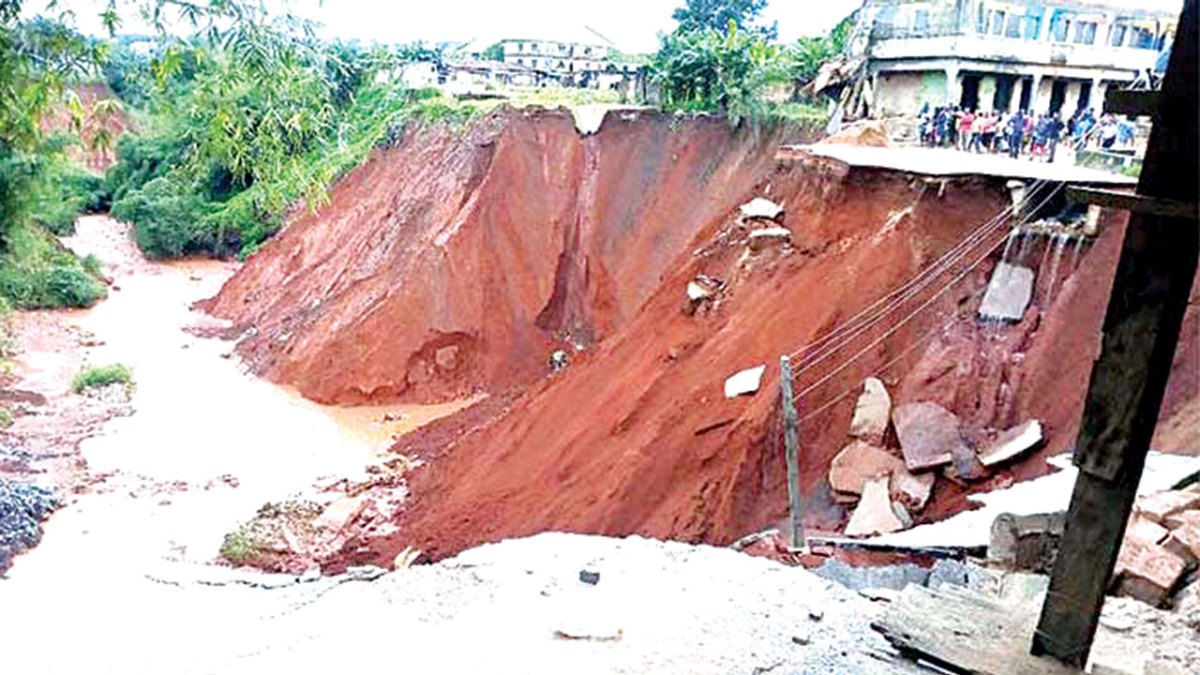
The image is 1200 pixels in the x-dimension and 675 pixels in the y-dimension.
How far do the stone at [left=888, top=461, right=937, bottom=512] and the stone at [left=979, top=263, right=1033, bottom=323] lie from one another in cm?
253

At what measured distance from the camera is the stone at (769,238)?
14.5 meters

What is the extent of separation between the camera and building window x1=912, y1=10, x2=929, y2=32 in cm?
2230

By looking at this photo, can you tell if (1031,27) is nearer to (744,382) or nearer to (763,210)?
(763,210)

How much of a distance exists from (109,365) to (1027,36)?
23.1m

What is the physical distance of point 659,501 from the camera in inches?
462

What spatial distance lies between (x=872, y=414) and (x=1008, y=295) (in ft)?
7.59

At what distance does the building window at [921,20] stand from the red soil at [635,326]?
5.35 m

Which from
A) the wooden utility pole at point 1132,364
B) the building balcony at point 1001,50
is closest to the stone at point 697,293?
the building balcony at point 1001,50

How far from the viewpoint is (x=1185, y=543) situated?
532 cm

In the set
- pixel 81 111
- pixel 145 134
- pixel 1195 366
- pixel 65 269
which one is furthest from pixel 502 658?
pixel 145 134

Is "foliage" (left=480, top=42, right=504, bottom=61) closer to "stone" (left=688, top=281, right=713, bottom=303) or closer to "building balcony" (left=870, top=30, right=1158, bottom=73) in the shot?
"building balcony" (left=870, top=30, right=1158, bottom=73)

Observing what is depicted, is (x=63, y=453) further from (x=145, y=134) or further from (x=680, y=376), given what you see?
(x=145, y=134)

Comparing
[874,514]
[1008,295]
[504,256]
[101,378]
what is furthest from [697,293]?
[101,378]

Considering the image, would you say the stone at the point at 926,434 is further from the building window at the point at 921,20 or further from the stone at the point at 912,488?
the building window at the point at 921,20
